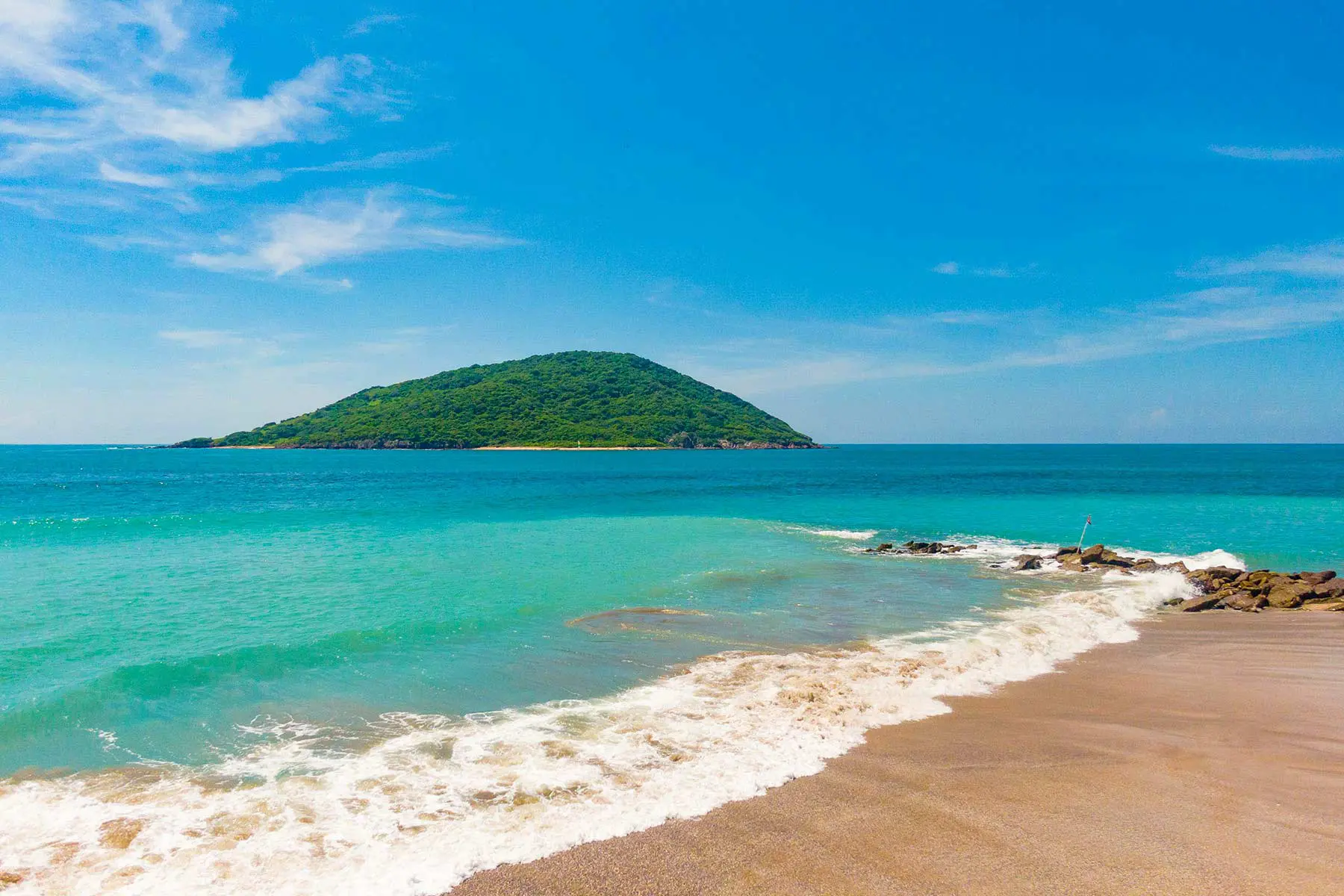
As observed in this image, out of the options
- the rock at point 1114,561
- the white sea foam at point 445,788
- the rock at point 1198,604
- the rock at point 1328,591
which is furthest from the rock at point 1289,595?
the white sea foam at point 445,788

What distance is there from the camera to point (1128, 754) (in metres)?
9.09

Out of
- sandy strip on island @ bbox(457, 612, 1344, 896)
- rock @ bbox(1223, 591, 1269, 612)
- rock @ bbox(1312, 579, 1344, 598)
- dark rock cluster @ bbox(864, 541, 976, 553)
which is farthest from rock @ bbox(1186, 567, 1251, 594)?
sandy strip on island @ bbox(457, 612, 1344, 896)

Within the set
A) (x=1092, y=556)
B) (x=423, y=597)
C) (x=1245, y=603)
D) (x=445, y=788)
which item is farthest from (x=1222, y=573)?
(x=423, y=597)

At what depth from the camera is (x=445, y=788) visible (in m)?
8.29

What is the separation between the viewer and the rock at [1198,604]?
19.7 m

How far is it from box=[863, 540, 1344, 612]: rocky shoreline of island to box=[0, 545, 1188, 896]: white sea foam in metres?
12.8

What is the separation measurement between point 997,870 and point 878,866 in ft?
3.76

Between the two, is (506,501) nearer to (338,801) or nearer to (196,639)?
(196,639)

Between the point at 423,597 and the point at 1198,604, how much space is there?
23.9m

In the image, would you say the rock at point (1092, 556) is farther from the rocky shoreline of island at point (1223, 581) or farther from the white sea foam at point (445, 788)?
the white sea foam at point (445, 788)

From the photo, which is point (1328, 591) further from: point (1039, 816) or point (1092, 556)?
point (1039, 816)

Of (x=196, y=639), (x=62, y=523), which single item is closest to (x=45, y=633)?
(x=196, y=639)

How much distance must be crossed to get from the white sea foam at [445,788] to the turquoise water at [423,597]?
0.77 feet

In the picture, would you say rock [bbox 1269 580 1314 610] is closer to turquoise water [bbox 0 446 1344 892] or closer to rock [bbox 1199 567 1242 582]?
rock [bbox 1199 567 1242 582]
